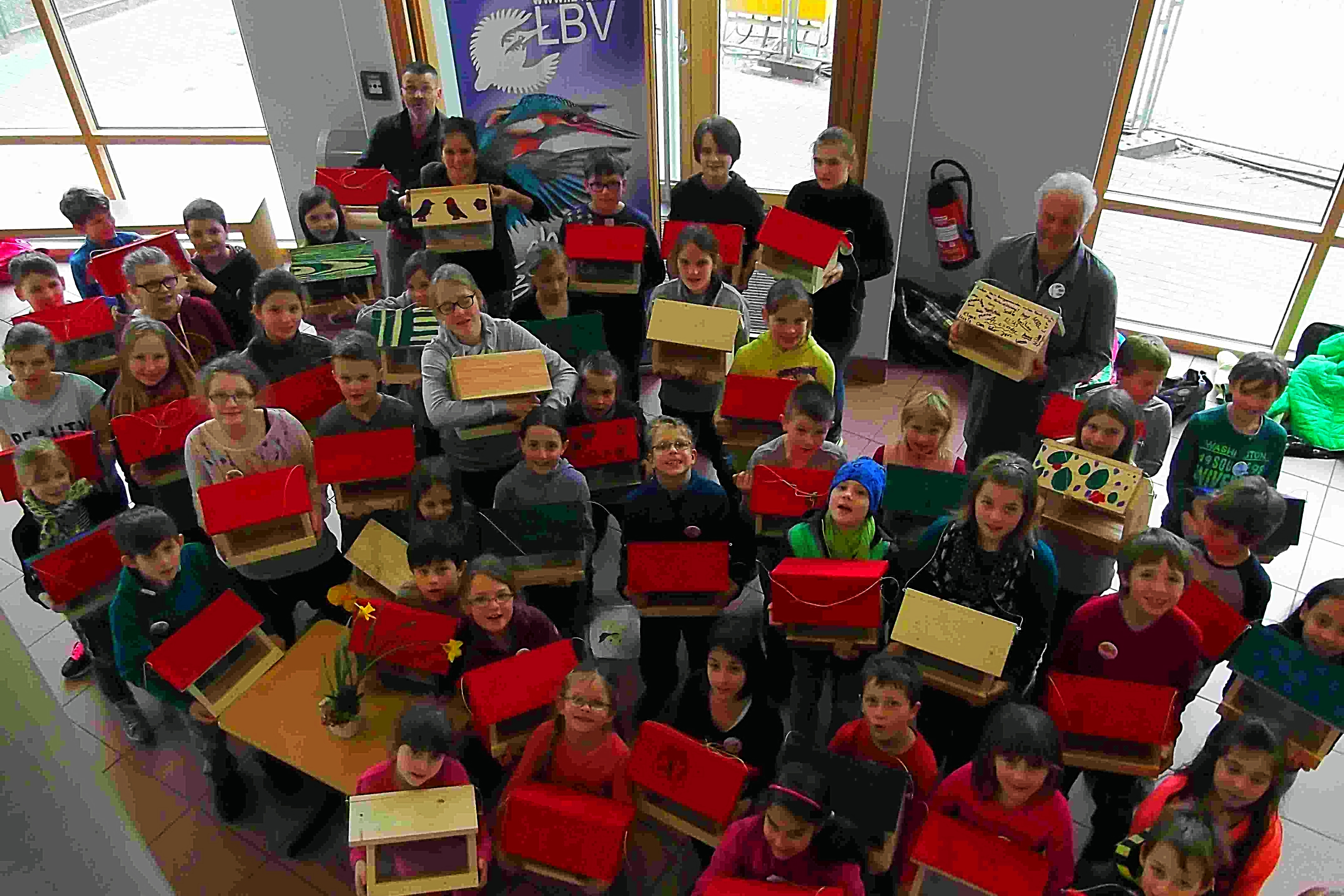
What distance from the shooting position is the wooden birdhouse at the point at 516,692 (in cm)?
251

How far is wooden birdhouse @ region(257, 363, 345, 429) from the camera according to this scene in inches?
130

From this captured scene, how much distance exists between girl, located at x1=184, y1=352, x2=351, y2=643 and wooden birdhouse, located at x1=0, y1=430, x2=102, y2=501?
0.94 feet

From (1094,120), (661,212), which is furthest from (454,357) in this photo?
(1094,120)

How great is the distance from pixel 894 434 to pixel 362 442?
271 cm

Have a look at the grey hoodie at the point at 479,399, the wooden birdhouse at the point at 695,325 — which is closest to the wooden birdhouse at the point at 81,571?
the grey hoodie at the point at 479,399

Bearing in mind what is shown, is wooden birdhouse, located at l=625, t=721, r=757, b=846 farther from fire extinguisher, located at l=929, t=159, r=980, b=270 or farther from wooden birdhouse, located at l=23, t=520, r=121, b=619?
fire extinguisher, located at l=929, t=159, r=980, b=270

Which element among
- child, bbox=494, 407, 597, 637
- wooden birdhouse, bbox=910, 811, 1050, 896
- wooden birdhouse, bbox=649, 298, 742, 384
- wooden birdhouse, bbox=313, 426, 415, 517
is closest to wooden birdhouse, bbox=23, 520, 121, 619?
wooden birdhouse, bbox=313, 426, 415, 517

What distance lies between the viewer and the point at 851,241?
12.4 feet

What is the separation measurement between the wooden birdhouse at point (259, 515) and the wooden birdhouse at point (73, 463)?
1.59 feet

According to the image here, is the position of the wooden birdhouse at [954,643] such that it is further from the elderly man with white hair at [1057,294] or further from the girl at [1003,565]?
the elderly man with white hair at [1057,294]

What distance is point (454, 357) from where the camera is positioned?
10.7 feet

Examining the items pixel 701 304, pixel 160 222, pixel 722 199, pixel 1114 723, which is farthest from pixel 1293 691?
pixel 160 222

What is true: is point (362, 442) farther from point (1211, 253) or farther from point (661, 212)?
point (1211, 253)

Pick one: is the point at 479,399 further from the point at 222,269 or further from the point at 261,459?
the point at 222,269
